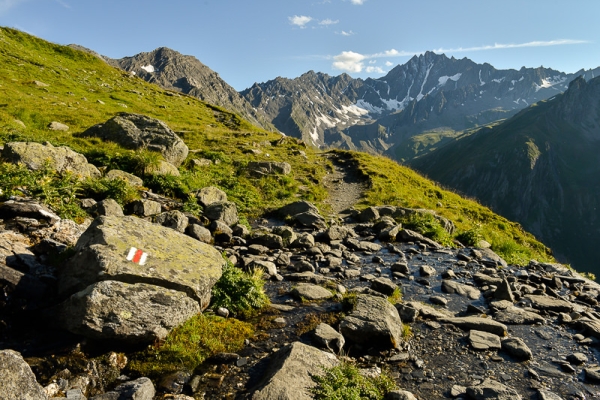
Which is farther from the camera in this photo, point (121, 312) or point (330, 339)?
point (330, 339)

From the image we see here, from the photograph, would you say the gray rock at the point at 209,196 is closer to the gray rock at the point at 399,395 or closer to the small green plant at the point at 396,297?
the small green plant at the point at 396,297

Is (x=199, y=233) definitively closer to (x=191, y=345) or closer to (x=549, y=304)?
(x=191, y=345)

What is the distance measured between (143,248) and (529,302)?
41.7 ft

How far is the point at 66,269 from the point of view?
24.5 feet

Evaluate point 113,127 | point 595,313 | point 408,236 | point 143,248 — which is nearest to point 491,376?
point 595,313

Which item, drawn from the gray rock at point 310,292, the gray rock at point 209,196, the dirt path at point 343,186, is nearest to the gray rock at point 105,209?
the gray rock at point 209,196

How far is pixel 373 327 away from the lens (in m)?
8.19

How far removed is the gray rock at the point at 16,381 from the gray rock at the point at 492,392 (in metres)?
7.38

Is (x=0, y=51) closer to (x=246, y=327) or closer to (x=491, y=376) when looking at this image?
(x=246, y=327)

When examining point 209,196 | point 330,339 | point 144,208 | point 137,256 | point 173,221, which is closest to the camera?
point 137,256

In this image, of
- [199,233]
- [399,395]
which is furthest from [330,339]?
[199,233]

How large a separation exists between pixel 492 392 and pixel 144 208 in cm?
1279

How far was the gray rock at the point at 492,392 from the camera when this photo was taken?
21.3ft

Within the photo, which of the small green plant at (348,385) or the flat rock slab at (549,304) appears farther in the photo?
the flat rock slab at (549,304)
